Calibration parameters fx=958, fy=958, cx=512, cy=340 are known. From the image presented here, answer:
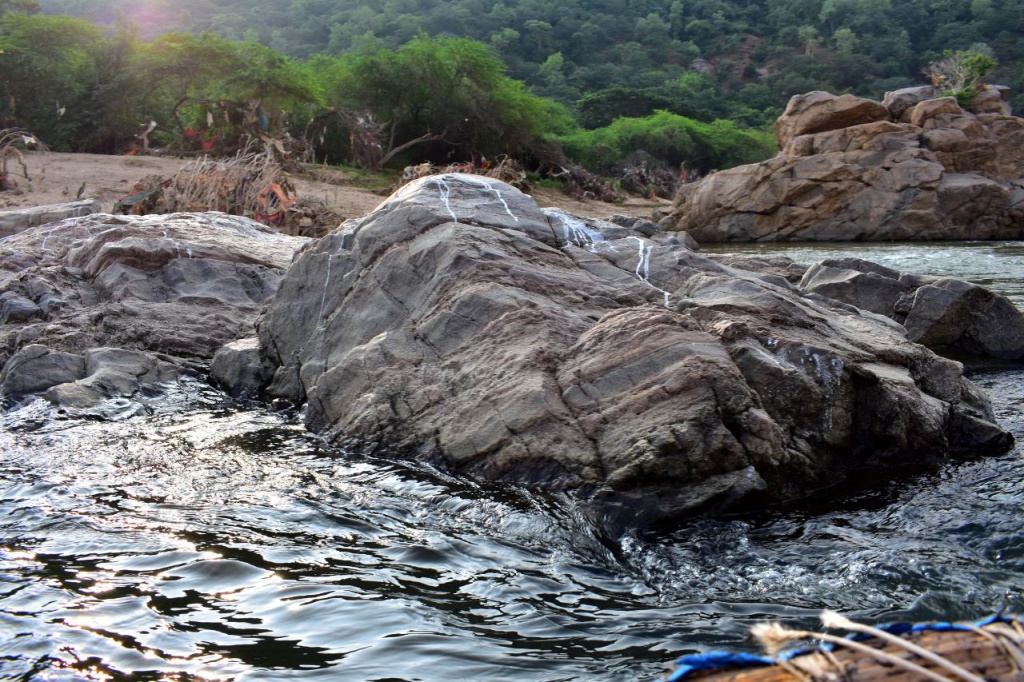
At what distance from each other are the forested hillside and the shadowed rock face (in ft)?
125

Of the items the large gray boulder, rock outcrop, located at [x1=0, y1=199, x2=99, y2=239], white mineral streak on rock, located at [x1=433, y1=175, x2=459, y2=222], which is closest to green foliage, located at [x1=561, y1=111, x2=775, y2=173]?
rock outcrop, located at [x1=0, y1=199, x2=99, y2=239]

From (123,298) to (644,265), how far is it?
4192mm

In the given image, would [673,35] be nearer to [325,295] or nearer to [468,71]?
[468,71]

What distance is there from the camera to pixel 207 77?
20.8 m

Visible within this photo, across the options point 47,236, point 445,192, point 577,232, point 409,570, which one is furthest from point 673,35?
point 409,570

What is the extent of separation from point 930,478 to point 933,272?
853cm

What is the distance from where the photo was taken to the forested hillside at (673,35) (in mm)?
47750

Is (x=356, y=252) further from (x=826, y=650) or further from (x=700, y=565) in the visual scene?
(x=826, y=650)

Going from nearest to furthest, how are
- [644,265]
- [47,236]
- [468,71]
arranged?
1. [644,265]
2. [47,236]
3. [468,71]

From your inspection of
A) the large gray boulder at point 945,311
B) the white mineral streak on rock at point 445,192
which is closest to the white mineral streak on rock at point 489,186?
the white mineral streak on rock at point 445,192

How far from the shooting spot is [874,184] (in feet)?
61.0

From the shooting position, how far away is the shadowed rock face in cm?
414

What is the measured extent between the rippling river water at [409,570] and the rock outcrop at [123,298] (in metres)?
1.43

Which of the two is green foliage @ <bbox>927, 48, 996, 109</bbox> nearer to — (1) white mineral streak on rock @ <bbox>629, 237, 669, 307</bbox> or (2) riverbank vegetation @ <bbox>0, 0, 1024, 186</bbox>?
(2) riverbank vegetation @ <bbox>0, 0, 1024, 186</bbox>
